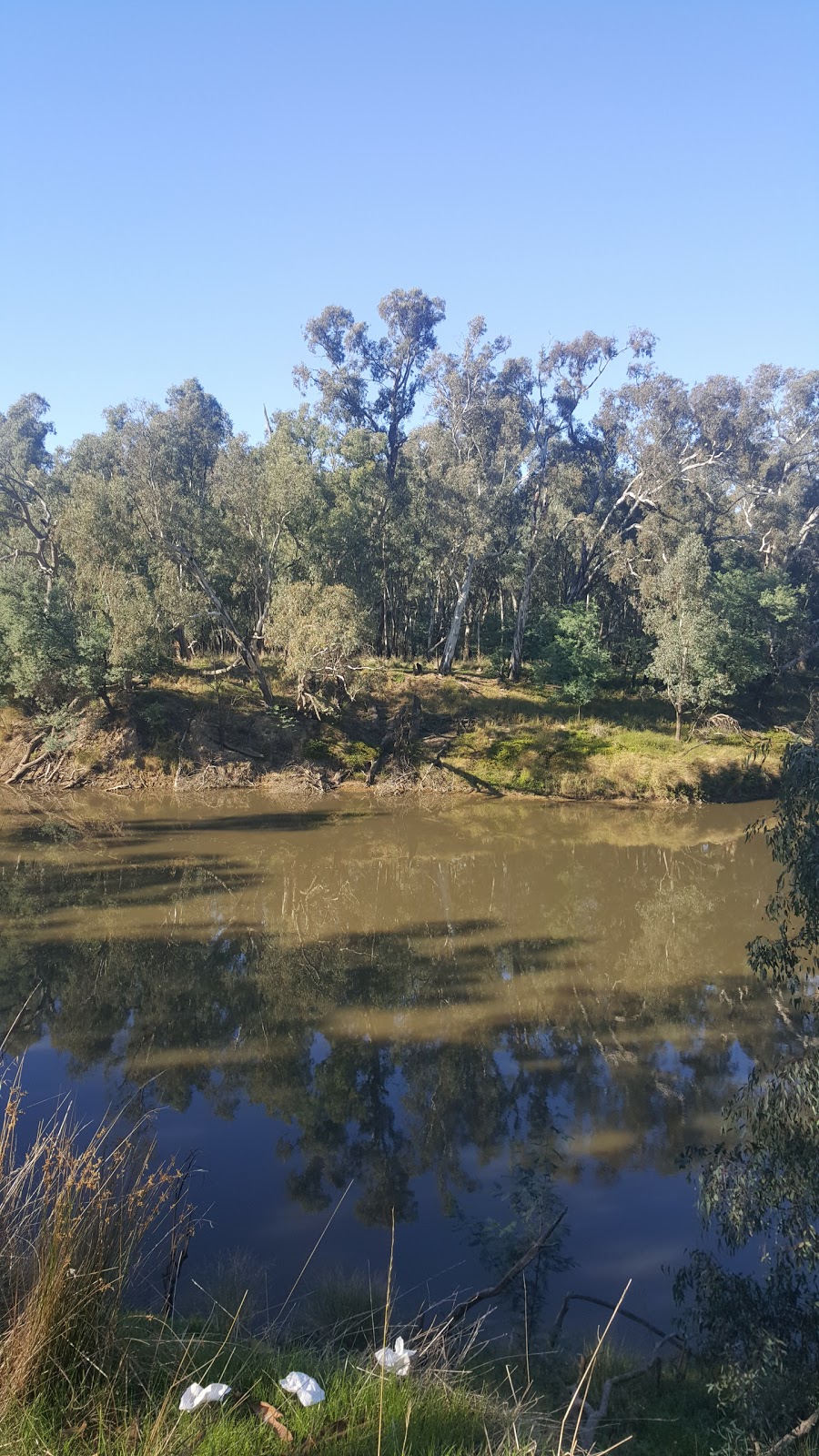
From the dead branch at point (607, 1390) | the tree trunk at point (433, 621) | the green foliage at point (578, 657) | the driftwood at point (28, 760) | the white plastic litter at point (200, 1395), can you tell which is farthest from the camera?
the tree trunk at point (433, 621)

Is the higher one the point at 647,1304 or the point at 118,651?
the point at 118,651

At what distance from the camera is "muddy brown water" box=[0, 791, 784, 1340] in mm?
7621

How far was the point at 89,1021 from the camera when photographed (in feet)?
37.3

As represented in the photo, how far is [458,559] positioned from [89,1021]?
23286 mm

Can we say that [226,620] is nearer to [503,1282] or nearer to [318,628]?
[318,628]

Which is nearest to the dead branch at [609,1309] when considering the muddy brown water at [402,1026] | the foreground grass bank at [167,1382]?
the muddy brown water at [402,1026]

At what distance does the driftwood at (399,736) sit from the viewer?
27797 millimetres

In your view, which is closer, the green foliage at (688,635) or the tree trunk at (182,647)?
the green foliage at (688,635)

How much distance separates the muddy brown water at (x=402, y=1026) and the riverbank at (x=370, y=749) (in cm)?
482

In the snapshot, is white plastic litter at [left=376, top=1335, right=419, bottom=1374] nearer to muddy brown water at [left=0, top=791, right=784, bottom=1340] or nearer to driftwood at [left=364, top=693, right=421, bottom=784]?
muddy brown water at [left=0, top=791, right=784, bottom=1340]

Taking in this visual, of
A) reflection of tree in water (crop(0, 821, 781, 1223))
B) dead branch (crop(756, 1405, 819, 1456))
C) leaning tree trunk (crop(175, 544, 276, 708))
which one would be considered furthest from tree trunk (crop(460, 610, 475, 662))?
dead branch (crop(756, 1405, 819, 1456))

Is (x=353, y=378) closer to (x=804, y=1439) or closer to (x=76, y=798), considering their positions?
(x=76, y=798)

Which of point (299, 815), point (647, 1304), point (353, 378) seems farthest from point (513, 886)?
point (353, 378)

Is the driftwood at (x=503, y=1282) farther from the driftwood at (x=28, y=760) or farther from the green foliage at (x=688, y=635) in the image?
the green foliage at (x=688, y=635)
